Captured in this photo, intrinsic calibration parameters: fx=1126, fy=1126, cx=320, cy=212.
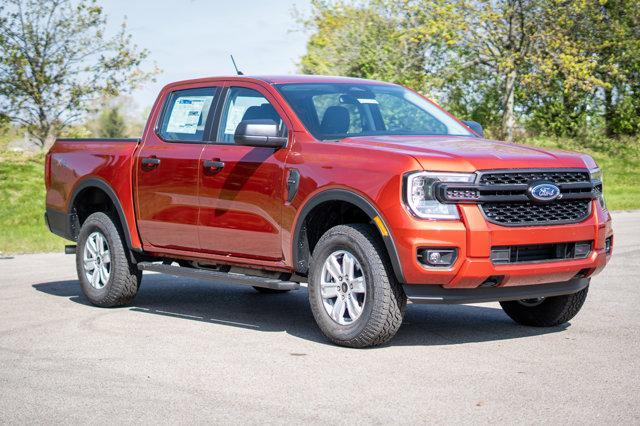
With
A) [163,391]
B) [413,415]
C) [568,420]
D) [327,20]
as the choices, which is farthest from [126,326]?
[327,20]

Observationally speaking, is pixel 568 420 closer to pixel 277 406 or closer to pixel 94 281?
pixel 277 406

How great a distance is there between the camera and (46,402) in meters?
6.00

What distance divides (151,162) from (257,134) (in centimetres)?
168

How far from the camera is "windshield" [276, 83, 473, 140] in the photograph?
8.30 m

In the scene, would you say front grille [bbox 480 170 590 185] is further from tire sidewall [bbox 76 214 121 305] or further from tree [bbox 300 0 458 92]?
tree [bbox 300 0 458 92]

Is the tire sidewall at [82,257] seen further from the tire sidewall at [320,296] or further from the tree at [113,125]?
the tree at [113,125]

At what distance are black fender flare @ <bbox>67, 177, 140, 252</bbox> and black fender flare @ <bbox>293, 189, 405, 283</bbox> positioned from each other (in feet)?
6.97

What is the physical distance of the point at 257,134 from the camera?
7973 millimetres

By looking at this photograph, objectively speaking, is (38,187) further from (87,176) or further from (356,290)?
(356,290)

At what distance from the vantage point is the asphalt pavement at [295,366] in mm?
5695

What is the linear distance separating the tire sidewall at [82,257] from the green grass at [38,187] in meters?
6.11

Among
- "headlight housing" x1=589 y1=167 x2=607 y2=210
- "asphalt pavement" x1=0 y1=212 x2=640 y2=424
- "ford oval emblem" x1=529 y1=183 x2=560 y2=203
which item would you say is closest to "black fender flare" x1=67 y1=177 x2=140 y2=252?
"asphalt pavement" x1=0 y1=212 x2=640 y2=424

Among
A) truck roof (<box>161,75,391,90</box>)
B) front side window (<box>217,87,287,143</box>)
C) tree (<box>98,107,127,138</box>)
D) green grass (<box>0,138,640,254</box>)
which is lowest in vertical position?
tree (<box>98,107,127,138</box>)

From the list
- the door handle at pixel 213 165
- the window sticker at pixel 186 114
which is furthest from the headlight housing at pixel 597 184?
the window sticker at pixel 186 114
